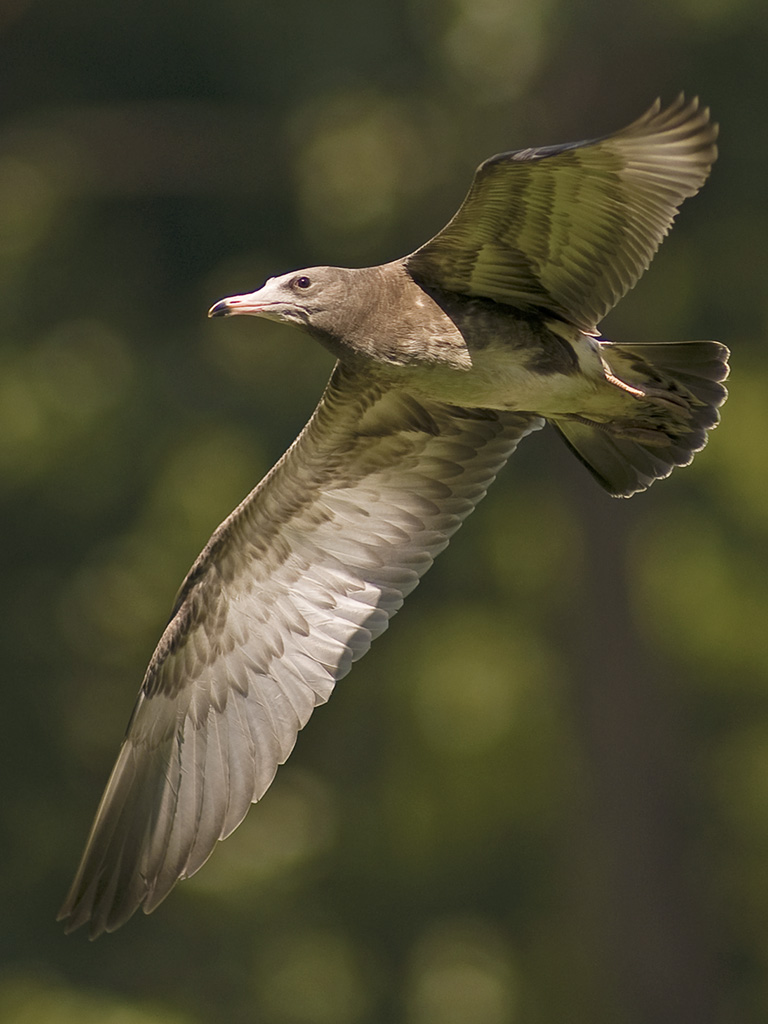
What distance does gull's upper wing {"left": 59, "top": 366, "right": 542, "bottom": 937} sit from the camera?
19.7 ft

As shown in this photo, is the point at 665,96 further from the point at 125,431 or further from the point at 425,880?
the point at 425,880

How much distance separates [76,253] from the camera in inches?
610

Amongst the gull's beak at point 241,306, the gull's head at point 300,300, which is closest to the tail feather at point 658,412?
the gull's head at point 300,300

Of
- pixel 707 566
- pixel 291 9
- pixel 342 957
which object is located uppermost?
pixel 291 9

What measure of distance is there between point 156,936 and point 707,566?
474 cm

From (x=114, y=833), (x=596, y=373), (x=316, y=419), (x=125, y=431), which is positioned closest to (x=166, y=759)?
(x=114, y=833)

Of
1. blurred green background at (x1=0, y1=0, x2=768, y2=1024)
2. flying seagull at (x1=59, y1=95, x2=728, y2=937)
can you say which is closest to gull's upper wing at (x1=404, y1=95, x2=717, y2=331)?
flying seagull at (x1=59, y1=95, x2=728, y2=937)

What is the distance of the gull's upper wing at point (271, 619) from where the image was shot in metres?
6.00

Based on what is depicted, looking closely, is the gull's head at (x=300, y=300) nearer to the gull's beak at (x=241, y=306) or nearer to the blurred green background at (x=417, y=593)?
the gull's beak at (x=241, y=306)

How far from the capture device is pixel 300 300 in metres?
5.35

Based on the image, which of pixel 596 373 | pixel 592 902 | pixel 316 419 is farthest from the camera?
pixel 592 902

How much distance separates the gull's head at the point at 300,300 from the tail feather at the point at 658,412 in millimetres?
808

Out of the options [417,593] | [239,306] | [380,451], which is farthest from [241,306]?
[417,593]

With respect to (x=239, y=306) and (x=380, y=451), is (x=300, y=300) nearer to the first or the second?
(x=239, y=306)
